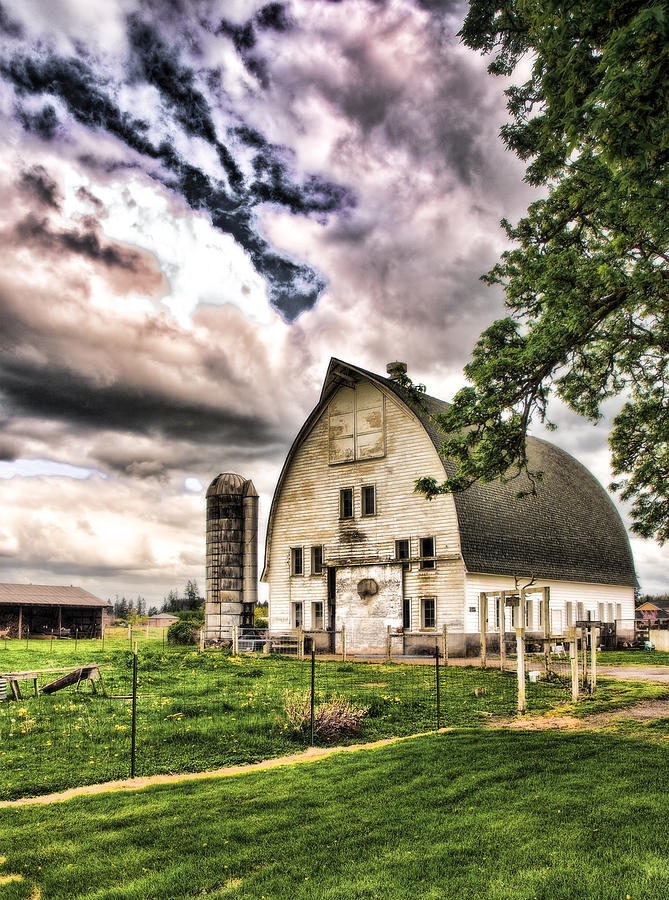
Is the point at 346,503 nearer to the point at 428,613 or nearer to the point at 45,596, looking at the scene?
the point at 428,613

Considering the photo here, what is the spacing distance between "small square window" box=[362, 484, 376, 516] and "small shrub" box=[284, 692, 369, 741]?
20797 mm

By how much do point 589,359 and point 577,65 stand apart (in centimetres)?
931

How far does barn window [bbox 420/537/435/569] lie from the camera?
107 feet

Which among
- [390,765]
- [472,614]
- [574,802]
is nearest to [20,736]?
[390,765]

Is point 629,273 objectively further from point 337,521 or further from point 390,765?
point 337,521

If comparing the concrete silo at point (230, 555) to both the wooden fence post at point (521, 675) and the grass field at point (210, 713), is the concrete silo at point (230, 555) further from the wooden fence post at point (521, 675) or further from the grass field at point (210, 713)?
the wooden fence post at point (521, 675)

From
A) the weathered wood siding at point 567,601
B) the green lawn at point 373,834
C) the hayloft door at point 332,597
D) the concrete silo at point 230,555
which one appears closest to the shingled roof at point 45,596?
the concrete silo at point 230,555

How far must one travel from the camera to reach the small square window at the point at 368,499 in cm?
3534

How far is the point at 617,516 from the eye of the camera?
4766 centimetres

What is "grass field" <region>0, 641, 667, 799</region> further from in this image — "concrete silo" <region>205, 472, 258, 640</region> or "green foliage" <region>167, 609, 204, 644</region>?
"green foliage" <region>167, 609, 204, 644</region>

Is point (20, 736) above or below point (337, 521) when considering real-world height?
below

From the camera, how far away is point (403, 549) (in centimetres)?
3397

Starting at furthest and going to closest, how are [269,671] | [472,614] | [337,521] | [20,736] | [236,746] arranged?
[337,521] < [472,614] < [269,671] < [20,736] < [236,746]

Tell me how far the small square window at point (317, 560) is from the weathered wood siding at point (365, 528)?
27 centimetres
